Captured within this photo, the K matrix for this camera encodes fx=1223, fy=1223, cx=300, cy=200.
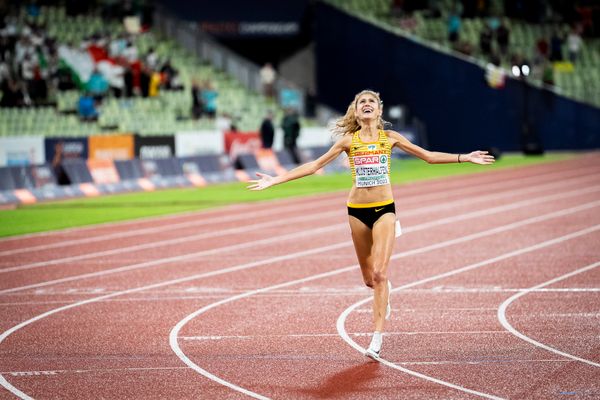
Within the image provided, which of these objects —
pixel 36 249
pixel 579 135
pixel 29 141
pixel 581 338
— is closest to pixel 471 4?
pixel 579 135

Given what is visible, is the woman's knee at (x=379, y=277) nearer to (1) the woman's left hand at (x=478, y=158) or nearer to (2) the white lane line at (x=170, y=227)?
(1) the woman's left hand at (x=478, y=158)

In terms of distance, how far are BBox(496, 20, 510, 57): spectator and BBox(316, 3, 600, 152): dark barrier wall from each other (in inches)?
139

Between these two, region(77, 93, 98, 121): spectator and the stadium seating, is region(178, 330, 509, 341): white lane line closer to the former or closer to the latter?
the stadium seating

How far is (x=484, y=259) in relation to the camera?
639 inches

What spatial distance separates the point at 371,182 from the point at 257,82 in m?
36.0

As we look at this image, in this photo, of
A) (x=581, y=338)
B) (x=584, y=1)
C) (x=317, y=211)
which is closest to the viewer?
(x=581, y=338)

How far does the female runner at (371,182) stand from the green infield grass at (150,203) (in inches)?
473

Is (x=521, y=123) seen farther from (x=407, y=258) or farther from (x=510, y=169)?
(x=407, y=258)

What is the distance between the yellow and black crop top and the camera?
976 cm

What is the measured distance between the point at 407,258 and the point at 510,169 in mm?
22087

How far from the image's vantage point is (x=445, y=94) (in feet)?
160

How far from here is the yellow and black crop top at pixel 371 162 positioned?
9758mm

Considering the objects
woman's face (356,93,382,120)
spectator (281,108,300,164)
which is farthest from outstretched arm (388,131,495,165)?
spectator (281,108,300,164)

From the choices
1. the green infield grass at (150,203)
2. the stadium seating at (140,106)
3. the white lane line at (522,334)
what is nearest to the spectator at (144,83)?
the stadium seating at (140,106)
